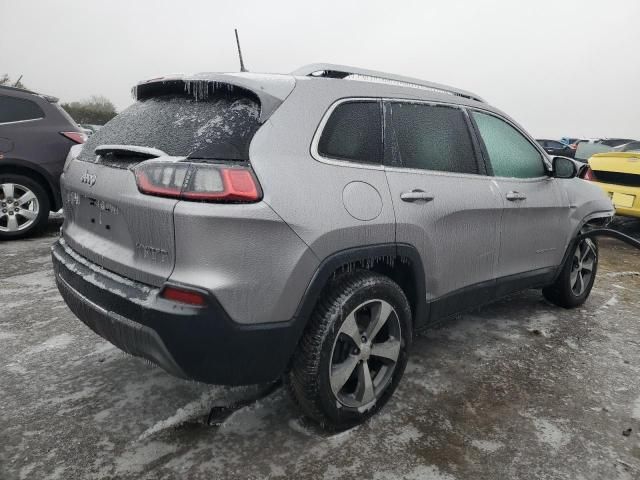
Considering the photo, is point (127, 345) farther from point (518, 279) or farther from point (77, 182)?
point (518, 279)

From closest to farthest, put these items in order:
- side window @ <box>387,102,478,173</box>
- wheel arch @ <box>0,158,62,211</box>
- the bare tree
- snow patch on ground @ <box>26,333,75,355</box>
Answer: side window @ <box>387,102,478,173</box> < snow patch on ground @ <box>26,333,75,355</box> < wheel arch @ <box>0,158,62,211</box> < the bare tree

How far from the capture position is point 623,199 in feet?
22.7

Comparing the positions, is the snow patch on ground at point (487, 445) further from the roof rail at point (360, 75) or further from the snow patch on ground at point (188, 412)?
the roof rail at point (360, 75)

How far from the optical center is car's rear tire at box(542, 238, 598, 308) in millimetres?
4008

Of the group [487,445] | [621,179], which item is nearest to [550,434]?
[487,445]

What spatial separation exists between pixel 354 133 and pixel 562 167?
211 cm

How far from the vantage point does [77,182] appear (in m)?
2.38

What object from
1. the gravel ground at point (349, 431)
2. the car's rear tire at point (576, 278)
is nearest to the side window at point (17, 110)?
the gravel ground at point (349, 431)

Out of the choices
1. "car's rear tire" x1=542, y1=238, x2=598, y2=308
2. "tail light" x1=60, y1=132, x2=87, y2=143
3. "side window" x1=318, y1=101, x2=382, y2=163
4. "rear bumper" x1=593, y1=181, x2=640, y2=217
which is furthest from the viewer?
"rear bumper" x1=593, y1=181, x2=640, y2=217

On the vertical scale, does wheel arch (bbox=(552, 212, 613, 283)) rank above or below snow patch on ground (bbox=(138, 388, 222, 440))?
above

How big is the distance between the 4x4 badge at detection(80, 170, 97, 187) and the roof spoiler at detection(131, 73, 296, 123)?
540 millimetres

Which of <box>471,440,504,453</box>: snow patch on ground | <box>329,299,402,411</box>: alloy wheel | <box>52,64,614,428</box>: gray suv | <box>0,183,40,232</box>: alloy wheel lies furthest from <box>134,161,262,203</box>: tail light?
<box>0,183,40,232</box>: alloy wheel

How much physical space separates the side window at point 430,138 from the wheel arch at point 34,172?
4691 millimetres

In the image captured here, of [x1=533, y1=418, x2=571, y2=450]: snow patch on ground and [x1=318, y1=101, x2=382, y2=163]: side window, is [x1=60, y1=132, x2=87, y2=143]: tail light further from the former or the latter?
[x1=533, y1=418, x2=571, y2=450]: snow patch on ground
